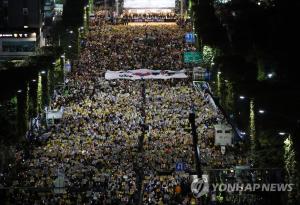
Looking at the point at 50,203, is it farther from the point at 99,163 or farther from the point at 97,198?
the point at 99,163

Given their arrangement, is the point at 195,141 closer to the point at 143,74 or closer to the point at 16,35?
the point at 143,74

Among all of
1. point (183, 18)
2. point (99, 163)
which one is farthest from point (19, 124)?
point (183, 18)

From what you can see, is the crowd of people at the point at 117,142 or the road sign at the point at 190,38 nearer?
the crowd of people at the point at 117,142

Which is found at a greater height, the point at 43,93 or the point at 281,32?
the point at 281,32

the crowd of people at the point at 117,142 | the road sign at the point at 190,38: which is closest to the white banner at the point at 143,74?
the crowd of people at the point at 117,142

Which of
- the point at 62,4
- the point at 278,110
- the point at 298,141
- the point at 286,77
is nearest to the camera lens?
the point at 298,141

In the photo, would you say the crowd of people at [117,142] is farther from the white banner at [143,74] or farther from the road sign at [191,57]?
the road sign at [191,57]

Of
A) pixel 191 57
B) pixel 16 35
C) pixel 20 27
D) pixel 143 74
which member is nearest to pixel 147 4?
pixel 20 27
